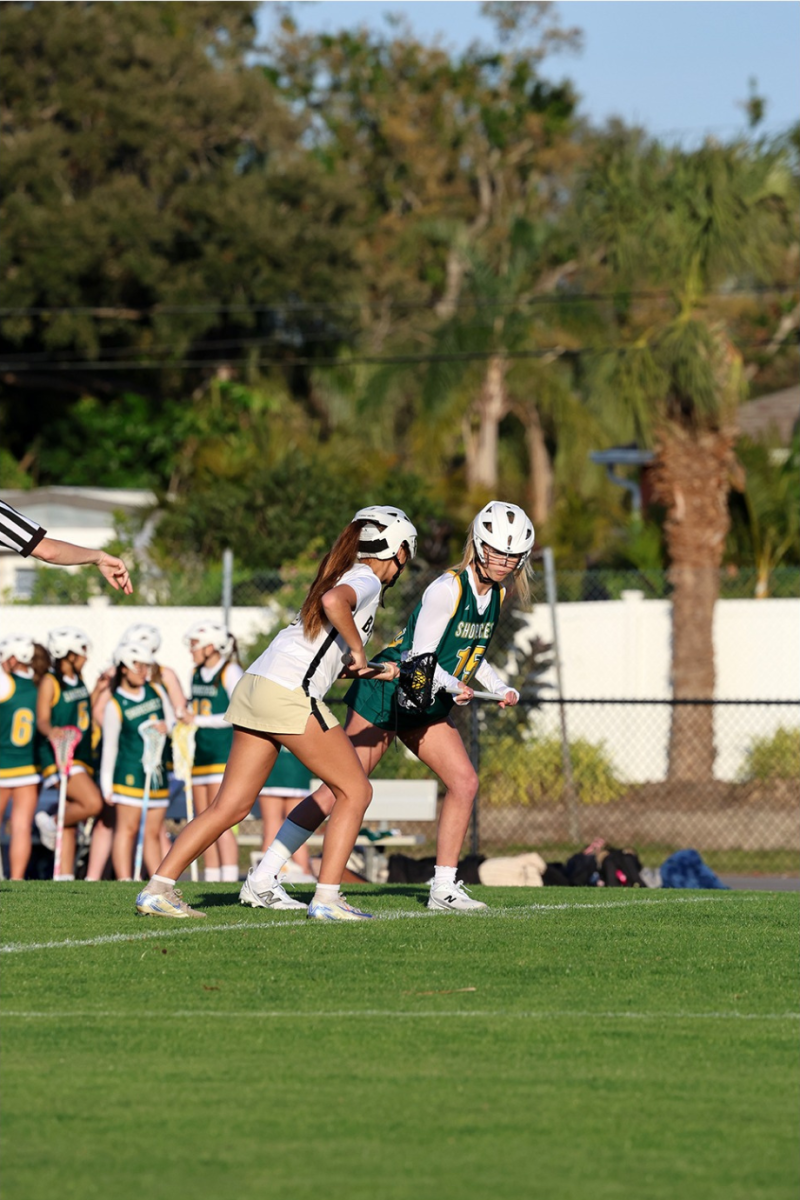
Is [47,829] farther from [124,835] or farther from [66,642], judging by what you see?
[66,642]

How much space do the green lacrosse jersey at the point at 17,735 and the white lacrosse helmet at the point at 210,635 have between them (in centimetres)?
139

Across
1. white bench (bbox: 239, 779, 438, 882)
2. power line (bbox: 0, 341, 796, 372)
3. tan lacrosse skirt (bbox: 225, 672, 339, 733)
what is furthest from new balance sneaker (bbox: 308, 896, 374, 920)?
power line (bbox: 0, 341, 796, 372)

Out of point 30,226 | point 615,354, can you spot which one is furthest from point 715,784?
point 30,226

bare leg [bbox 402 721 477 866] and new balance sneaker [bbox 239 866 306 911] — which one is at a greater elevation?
bare leg [bbox 402 721 477 866]

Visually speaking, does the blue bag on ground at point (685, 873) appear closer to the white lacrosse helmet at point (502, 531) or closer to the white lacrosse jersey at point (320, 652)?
the white lacrosse helmet at point (502, 531)

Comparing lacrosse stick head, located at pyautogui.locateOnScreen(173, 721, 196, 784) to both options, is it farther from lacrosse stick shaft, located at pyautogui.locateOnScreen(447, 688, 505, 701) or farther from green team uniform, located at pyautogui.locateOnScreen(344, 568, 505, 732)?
lacrosse stick shaft, located at pyautogui.locateOnScreen(447, 688, 505, 701)

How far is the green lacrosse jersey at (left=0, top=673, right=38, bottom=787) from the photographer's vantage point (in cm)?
1349

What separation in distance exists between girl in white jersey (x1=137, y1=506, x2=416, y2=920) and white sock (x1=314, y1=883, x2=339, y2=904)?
13cm

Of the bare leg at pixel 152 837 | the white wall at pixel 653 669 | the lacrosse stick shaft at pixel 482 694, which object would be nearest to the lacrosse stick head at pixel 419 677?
the lacrosse stick shaft at pixel 482 694

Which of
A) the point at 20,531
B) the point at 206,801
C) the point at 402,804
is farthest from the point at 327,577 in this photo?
the point at 402,804

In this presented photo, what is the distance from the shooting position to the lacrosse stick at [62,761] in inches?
523

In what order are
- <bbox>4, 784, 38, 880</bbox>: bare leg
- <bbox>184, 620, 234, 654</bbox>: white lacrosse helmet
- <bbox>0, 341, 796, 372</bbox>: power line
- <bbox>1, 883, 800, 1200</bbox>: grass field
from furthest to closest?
<bbox>0, 341, 796, 372</bbox>: power line
<bbox>184, 620, 234, 654</bbox>: white lacrosse helmet
<bbox>4, 784, 38, 880</bbox>: bare leg
<bbox>1, 883, 800, 1200</bbox>: grass field

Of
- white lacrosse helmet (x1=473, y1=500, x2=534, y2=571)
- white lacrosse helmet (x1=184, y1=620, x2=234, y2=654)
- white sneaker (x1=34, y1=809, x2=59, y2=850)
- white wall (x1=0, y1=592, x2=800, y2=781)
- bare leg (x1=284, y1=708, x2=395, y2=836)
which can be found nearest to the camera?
white lacrosse helmet (x1=473, y1=500, x2=534, y2=571)

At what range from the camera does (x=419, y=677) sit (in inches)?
334
